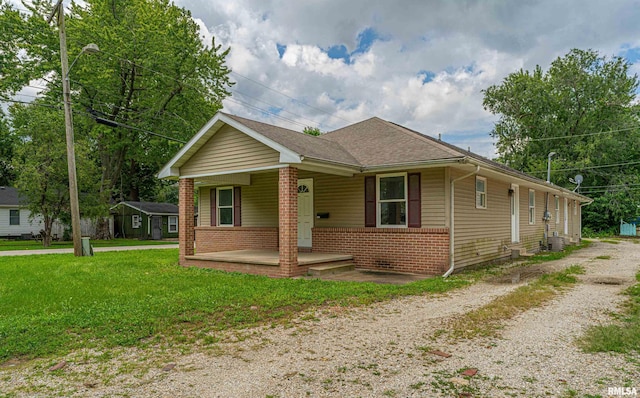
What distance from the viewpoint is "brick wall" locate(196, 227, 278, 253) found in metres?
13.1

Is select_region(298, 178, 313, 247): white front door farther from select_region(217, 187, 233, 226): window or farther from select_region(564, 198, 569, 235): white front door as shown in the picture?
select_region(564, 198, 569, 235): white front door

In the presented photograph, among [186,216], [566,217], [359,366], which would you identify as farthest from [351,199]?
[566,217]

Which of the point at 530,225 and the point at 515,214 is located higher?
the point at 515,214

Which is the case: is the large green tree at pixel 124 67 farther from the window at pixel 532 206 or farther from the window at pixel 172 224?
the window at pixel 532 206

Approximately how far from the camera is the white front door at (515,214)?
46.4ft

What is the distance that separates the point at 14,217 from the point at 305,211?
26.0m

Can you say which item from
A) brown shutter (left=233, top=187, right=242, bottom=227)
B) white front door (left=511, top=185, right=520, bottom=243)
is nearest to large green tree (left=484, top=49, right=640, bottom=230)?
white front door (left=511, top=185, right=520, bottom=243)

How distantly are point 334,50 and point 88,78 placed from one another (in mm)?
14049

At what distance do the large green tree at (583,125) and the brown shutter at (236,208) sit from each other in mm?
26813

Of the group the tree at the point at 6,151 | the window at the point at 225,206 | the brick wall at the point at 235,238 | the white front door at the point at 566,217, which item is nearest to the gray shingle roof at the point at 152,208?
the tree at the point at 6,151

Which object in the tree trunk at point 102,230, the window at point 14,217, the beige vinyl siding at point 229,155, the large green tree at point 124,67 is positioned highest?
the large green tree at point 124,67

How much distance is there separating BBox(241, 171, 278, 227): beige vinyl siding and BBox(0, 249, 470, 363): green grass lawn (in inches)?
125

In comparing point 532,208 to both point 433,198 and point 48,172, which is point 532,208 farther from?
point 48,172

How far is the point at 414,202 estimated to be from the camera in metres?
9.98
